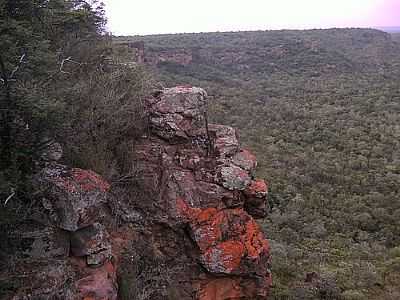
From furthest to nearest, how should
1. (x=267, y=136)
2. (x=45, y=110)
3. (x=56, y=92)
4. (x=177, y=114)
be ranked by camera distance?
(x=267, y=136), (x=177, y=114), (x=56, y=92), (x=45, y=110)

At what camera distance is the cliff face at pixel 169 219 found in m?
5.02

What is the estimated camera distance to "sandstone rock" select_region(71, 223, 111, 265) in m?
5.12

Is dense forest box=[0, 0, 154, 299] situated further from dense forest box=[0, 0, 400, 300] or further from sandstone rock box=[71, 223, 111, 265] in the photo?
sandstone rock box=[71, 223, 111, 265]

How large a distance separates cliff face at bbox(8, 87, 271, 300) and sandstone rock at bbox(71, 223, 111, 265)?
1 centimetres

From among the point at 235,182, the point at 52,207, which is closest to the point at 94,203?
the point at 52,207

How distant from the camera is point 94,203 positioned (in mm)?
5273

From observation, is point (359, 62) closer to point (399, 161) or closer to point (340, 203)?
point (399, 161)

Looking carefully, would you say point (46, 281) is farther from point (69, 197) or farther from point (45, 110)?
point (45, 110)

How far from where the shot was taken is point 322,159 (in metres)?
19.6

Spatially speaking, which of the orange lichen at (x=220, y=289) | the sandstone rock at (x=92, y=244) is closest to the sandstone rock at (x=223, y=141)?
the orange lichen at (x=220, y=289)

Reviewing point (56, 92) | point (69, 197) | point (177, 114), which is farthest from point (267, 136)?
point (69, 197)

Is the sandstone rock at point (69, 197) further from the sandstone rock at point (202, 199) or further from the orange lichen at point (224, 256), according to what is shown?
the orange lichen at point (224, 256)

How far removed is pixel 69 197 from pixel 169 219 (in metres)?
1.82

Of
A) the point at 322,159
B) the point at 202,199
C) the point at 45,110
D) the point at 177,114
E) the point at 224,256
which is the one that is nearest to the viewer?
the point at 45,110
